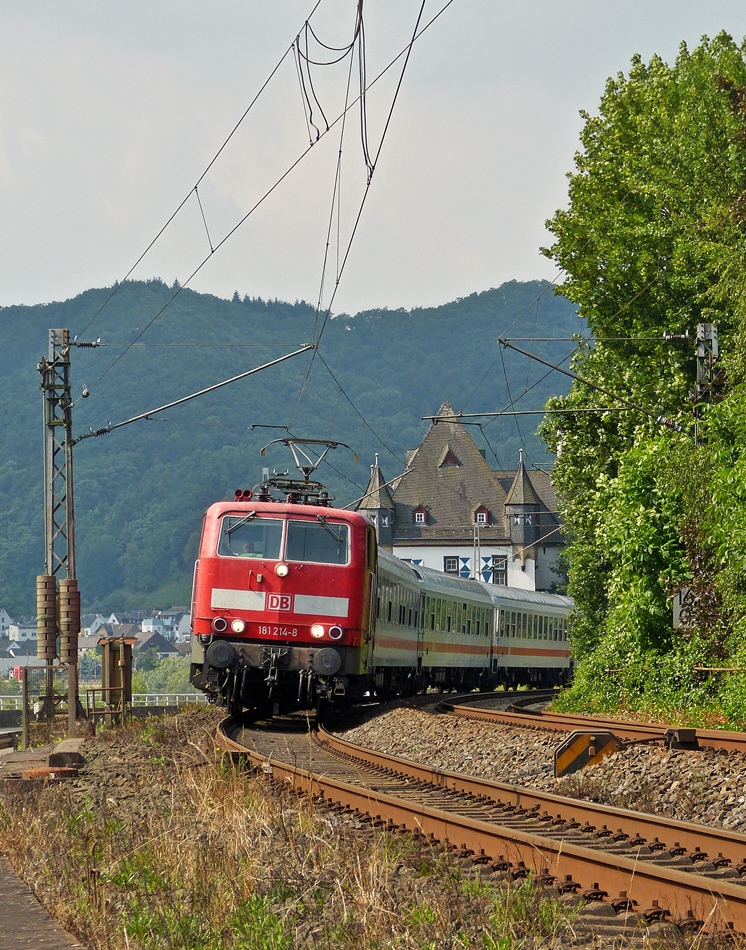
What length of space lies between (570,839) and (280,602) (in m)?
10.4

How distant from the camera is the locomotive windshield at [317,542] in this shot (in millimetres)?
18609

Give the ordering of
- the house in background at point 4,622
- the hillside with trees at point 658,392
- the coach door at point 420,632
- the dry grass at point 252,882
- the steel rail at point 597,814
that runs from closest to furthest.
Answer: the dry grass at point 252,882 → the steel rail at point 597,814 → the hillside with trees at point 658,392 → the coach door at point 420,632 → the house in background at point 4,622

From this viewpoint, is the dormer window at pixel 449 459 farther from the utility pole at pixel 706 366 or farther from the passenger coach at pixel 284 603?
the passenger coach at pixel 284 603

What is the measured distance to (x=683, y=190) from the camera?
95.4ft

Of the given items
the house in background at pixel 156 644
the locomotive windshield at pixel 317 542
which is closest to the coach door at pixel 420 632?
the locomotive windshield at pixel 317 542

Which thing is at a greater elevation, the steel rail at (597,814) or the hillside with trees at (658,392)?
the hillside with trees at (658,392)

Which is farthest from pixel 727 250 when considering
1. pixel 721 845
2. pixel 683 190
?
pixel 721 845

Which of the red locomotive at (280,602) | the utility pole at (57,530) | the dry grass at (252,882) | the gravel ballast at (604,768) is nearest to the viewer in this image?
the dry grass at (252,882)

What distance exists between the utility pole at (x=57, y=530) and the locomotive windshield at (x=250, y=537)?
4631mm

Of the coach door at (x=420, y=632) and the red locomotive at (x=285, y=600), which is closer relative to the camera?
the red locomotive at (x=285, y=600)

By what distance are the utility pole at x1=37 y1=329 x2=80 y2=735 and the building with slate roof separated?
6074cm

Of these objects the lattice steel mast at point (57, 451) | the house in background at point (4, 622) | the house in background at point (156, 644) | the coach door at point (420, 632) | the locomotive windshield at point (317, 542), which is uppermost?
the lattice steel mast at point (57, 451)

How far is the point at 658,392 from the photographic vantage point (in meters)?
29.5

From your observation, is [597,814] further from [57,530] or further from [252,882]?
[57,530]
